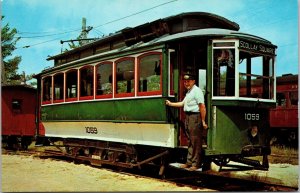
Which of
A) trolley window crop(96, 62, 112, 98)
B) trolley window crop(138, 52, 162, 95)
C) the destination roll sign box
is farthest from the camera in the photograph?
trolley window crop(96, 62, 112, 98)

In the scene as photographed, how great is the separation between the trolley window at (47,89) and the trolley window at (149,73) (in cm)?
491

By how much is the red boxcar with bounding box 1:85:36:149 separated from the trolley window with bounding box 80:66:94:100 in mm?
4739

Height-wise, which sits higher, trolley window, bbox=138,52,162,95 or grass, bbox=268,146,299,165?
trolley window, bbox=138,52,162,95

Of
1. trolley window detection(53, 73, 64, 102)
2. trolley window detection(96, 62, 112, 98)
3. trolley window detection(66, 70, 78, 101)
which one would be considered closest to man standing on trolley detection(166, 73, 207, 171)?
trolley window detection(96, 62, 112, 98)

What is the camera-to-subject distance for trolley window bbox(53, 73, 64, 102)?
1198 centimetres

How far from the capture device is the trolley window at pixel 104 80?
9648 mm

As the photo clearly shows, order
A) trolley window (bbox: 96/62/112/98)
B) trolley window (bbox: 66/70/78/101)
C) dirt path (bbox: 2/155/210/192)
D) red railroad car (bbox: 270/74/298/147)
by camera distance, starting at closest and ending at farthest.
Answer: dirt path (bbox: 2/155/210/192) < trolley window (bbox: 96/62/112/98) < trolley window (bbox: 66/70/78/101) < red railroad car (bbox: 270/74/298/147)

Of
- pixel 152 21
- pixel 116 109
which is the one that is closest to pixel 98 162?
pixel 116 109

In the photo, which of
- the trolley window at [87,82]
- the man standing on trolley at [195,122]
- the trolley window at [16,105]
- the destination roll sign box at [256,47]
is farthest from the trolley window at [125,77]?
the trolley window at [16,105]

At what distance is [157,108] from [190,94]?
34.1 inches

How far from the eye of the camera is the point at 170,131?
802 cm

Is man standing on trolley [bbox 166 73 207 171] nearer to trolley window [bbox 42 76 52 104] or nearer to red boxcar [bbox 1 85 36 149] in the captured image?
trolley window [bbox 42 76 52 104]

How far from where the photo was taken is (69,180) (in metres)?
8.20

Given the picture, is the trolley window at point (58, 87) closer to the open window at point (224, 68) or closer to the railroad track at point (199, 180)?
the railroad track at point (199, 180)
